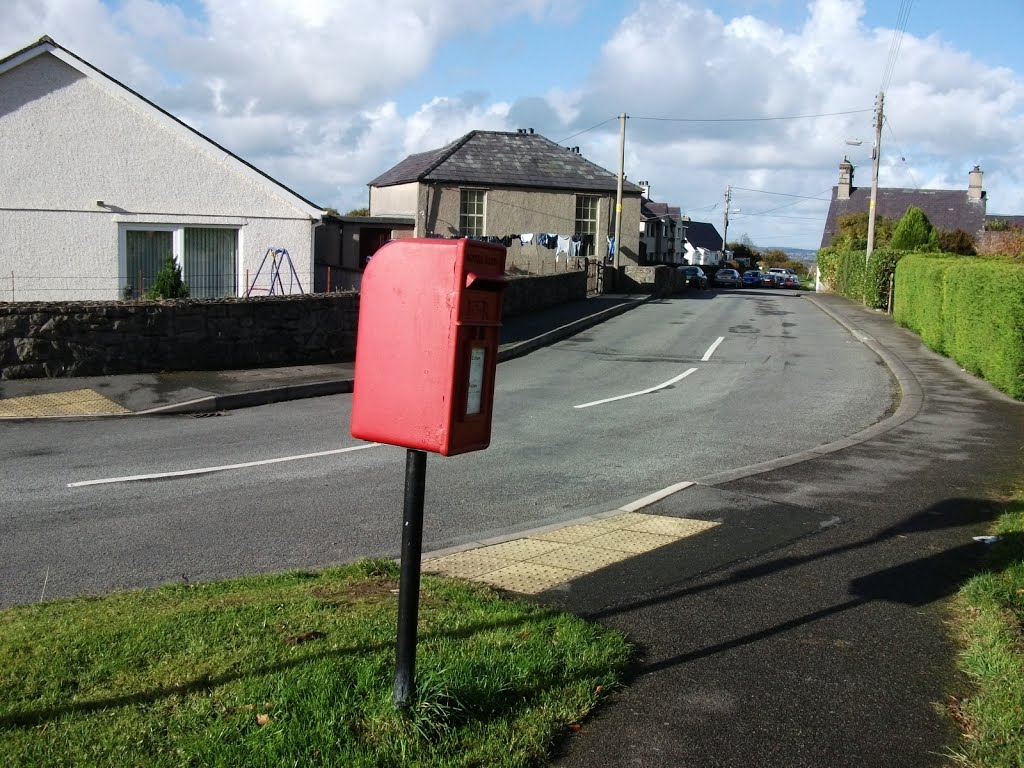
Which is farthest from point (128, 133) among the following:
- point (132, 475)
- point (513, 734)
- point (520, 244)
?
point (513, 734)

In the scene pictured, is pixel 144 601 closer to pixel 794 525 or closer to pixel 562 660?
pixel 562 660

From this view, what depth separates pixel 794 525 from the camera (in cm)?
746

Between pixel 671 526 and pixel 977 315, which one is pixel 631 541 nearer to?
pixel 671 526

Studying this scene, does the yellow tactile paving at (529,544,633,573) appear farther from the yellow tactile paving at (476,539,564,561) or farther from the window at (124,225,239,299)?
the window at (124,225,239,299)

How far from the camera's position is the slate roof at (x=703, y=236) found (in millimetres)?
117688

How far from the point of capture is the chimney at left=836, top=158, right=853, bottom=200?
3125 inches

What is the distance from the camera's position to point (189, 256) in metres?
24.5

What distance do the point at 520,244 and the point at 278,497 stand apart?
3412 centimetres

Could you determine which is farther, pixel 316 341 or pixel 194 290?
pixel 194 290

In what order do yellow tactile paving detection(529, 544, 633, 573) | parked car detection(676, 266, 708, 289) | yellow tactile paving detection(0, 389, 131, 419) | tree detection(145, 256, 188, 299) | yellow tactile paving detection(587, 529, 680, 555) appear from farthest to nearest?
parked car detection(676, 266, 708, 289) < tree detection(145, 256, 188, 299) < yellow tactile paving detection(0, 389, 131, 419) < yellow tactile paving detection(587, 529, 680, 555) < yellow tactile paving detection(529, 544, 633, 573)

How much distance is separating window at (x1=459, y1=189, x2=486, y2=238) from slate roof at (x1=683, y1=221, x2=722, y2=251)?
73583 millimetres

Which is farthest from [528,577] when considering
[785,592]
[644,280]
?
[644,280]

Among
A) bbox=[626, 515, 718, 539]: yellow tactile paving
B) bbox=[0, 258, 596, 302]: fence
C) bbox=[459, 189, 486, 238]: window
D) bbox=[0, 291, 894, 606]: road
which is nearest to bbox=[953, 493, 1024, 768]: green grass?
bbox=[626, 515, 718, 539]: yellow tactile paving

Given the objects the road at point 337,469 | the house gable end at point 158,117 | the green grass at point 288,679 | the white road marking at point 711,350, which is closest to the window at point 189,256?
the house gable end at point 158,117
